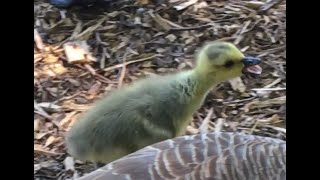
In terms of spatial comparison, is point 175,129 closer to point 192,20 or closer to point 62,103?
point 62,103

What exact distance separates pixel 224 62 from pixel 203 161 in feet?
1.97

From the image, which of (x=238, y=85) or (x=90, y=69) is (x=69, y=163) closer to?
(x=90, y=69)

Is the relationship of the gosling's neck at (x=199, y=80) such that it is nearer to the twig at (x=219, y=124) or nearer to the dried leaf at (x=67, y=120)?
the twig at (x=219, y=124)

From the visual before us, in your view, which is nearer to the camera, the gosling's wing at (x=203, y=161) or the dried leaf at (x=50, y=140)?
the gosling's wing at (x=203, y=161)

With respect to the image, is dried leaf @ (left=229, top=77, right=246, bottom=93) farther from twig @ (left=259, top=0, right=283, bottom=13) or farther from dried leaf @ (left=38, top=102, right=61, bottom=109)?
dried leaf @ (left=38, top=102, right=61, bottom=109)

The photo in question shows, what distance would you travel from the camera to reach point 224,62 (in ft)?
6.22

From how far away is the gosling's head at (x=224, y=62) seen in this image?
73.9 inches

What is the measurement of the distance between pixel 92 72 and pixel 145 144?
1.51 feet

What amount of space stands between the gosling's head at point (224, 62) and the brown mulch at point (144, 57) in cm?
20

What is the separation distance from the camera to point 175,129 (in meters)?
1.87

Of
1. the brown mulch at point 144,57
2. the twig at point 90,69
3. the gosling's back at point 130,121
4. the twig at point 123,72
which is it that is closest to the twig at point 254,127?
the brown mulch at point 144,57

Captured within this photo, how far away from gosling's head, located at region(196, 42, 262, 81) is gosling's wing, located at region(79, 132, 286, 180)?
483 mm

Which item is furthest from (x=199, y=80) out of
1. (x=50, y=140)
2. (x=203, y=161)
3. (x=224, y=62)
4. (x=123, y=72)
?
(x=203, y=161)
